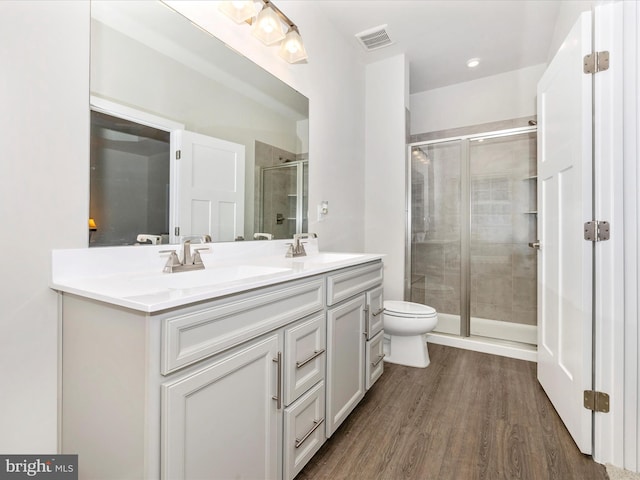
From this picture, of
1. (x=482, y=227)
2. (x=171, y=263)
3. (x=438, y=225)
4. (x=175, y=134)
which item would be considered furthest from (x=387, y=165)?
(x=171, y=263)

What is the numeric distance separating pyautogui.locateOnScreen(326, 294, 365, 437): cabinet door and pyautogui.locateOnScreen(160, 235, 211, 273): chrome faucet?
604 millimetres

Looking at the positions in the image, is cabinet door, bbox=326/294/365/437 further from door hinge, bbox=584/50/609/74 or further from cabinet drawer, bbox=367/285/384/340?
door hinge, bbox=584/50/609/74

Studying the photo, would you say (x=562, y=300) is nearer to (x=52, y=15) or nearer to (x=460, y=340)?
(x=460, y=340)

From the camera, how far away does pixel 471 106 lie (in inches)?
127

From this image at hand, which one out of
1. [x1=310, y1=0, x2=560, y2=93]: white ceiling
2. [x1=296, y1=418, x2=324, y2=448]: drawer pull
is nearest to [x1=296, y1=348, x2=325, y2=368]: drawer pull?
[x1=296, y1=418, x2=324, y2=448]: drawer pull

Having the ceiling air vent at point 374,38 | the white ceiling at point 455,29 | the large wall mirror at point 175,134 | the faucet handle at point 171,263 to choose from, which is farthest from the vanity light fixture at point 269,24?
the faucet handle at point 171,263

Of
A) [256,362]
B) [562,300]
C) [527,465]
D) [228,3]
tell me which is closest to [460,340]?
[562,300]

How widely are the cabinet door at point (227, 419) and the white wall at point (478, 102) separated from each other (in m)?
3.16

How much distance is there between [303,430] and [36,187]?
123cm

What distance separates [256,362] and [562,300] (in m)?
1.64

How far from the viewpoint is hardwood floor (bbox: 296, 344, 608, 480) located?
1.32 m

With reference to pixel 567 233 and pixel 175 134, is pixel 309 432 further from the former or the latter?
pixel 567 233

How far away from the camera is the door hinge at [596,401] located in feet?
4.51

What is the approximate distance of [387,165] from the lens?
292cm
